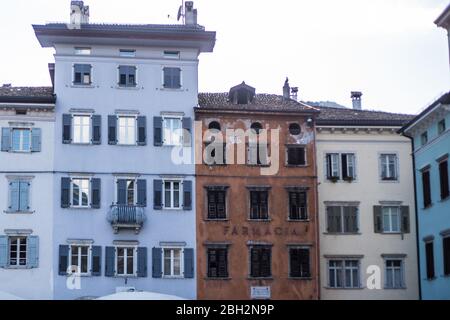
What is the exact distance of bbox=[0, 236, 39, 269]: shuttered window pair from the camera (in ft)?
144

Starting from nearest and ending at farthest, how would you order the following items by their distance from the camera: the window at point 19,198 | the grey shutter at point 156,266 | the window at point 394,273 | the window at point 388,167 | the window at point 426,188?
the window at point 426,188 < the window at point 19,198 < the grey shutter at point 156,266 < the window at point 394,273 < the window at point 388,167

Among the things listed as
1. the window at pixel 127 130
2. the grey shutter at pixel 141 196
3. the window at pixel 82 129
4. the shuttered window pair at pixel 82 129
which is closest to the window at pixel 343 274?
the grey shutter at pixel 141 196

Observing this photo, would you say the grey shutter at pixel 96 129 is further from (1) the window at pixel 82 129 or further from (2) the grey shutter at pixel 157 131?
(2) the grey shutter at pixel 157 131

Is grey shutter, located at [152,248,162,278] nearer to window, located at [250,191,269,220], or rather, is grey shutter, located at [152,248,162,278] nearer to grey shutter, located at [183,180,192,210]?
grey shutter, located at [183,180,192,210]

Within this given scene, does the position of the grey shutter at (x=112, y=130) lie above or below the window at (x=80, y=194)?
above

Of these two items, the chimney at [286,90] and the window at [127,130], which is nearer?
the window at [127,130]

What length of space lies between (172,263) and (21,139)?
10033mm

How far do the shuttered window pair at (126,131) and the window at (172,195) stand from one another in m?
2.55

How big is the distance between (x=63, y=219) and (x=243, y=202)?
9393mm

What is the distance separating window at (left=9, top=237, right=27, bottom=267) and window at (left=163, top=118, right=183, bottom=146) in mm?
9042

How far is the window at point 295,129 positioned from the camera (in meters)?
48.2

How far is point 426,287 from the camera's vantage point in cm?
4228
